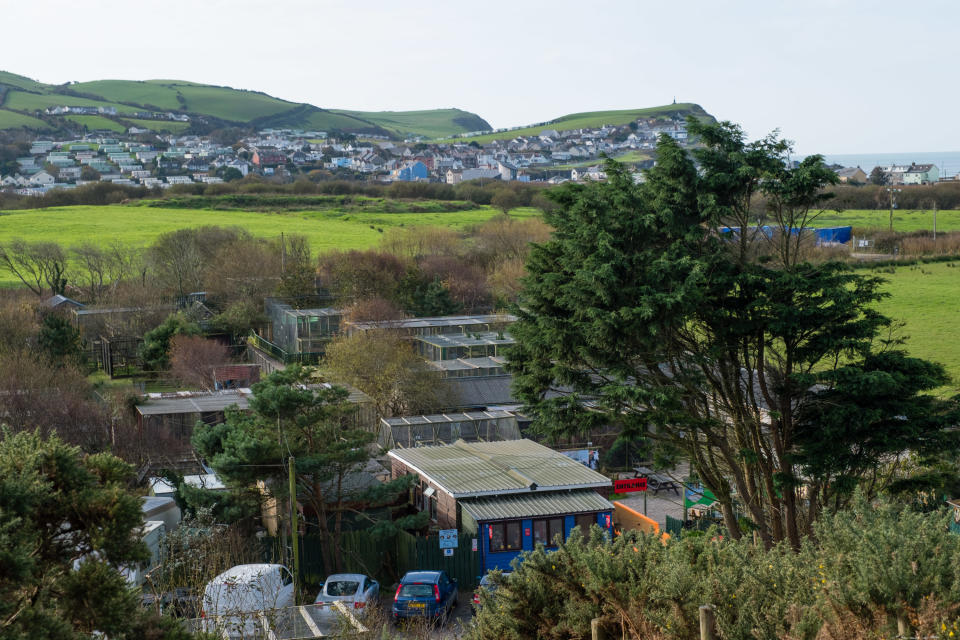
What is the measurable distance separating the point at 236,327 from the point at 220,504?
34.5 meters

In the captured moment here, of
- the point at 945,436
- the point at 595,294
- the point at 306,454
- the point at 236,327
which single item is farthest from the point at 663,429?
the point at 236,327

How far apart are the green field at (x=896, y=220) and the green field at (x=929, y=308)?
19.4m

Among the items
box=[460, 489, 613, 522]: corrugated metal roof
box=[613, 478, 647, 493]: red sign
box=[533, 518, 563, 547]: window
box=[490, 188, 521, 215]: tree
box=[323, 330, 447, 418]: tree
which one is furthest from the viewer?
box=[490, 188, 521, 215]: tree

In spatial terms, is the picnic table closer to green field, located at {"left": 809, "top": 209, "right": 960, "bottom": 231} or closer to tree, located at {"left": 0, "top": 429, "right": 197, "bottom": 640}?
tree, located at {"left": 0, "top": 429, "right": 197, "bottom": 640}

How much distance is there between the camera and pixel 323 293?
59656mm

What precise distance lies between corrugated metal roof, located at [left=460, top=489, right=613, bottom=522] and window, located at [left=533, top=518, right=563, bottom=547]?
0.87 feet

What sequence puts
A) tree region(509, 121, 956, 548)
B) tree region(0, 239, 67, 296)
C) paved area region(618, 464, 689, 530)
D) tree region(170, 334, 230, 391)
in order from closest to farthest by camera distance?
1. tree region(509, 121, 956, 548)
2. paved area region(618, 464, 689, 530)
3. tree region(170, 334, 230, 391)
4. tree region(0, 239, 67, 296)

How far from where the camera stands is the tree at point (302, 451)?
2133 centimetres

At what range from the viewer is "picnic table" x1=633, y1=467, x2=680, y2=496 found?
2892 centimetres

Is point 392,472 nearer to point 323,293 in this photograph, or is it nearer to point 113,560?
point 113,560

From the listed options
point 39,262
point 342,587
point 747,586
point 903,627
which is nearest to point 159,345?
point 39,262

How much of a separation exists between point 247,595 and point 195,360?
30643 mm

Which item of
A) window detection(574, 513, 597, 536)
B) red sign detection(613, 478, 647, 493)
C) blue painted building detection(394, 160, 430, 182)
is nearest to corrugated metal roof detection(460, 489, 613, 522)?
window detection(574, 513, 597, 536)

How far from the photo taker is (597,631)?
9445mm
